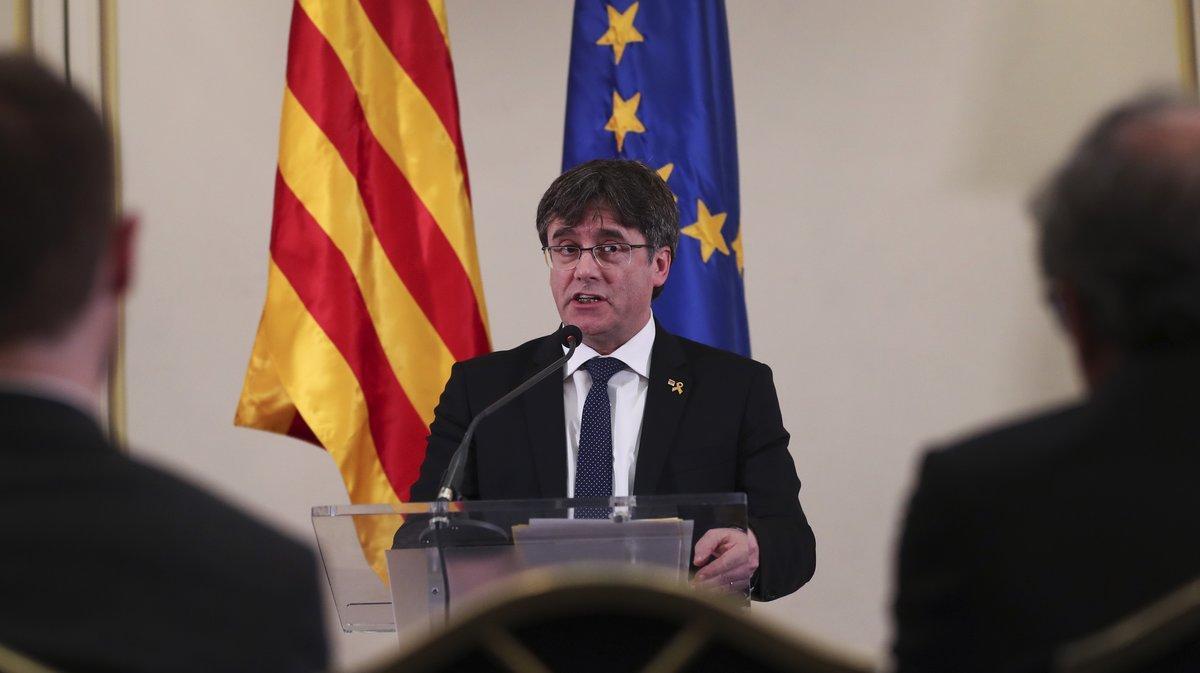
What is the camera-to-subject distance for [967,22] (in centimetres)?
525

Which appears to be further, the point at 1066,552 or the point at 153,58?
the point at 153,58

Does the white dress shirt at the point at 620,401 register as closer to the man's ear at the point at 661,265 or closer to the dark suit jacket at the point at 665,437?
the dark suit jacket at the point at 665,437

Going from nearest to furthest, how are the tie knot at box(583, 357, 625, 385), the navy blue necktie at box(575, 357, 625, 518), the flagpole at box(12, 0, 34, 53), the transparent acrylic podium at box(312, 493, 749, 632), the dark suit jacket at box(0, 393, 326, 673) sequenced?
1. the dark suit jacket at box(0, 393, 326, 673)
2. the transparent acrylic podium at box(312, 493, 749, 632)
3. the navy blue necktie at box(575, 357, 625, 518)
4. the tie knot at box(583, 357, 625, 385)
5. the flagpole at box(12, 0, 34, 53)

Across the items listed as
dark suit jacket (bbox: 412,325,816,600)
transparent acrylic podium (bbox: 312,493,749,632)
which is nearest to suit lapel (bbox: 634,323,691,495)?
dark suit jacket (bbox: 412,325,816,600)

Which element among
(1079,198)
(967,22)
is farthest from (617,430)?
(967,22)

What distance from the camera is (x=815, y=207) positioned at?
525 centimetres

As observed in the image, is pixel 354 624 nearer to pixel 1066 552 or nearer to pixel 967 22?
pixel 1066 552

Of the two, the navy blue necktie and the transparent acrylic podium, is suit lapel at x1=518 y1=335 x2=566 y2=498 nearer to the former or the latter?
the navy blue necktie

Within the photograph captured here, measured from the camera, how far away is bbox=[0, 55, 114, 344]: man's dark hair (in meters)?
1.10

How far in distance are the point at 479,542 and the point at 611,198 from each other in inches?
48.3

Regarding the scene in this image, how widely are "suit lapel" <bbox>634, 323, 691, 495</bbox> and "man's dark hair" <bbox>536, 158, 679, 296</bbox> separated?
0.93ft

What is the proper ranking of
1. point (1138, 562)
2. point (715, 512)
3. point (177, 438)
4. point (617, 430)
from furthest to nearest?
point (177, 438)
point (617, 430)
point (715, 512)
point (1138, 562)

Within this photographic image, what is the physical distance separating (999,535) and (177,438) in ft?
14.2

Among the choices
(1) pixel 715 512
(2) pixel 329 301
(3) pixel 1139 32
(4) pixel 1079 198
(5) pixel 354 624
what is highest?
(3) pixel 1139 32
